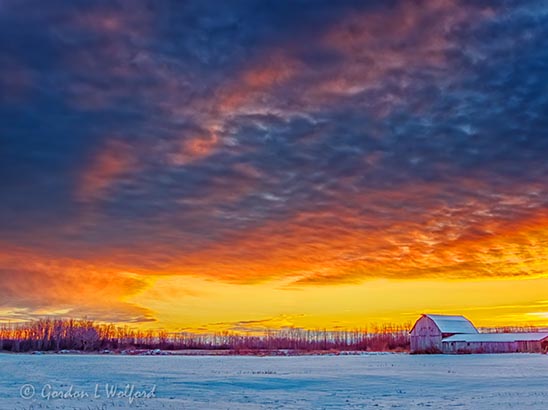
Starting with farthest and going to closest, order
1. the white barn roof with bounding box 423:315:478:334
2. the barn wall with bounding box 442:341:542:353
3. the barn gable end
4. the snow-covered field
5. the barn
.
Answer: the white barn roof with bounding box 423:315:478:334 < the barn gable end < the barn < the barn wall with bounding box 442:341:542:353 < the snow-covered field

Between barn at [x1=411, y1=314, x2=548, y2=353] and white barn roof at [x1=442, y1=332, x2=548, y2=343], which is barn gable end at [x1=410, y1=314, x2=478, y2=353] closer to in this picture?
barn at [x1=411, y1=314, x2=548, y2=353]

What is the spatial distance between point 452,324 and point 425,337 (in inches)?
223

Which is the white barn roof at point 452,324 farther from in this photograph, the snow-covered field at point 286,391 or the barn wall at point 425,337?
the snow-covered field at point 286,391

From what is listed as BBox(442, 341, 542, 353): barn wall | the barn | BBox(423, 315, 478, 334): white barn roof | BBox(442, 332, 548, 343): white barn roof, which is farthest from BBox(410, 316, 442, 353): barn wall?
BBox(442, 341, 542, 353): barn wall

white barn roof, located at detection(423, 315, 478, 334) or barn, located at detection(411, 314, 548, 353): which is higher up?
white barn roof, located at detection(423, 315, 478, 334)

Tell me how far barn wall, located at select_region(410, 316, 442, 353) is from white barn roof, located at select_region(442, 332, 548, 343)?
166 centimetres

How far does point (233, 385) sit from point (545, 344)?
62574mm

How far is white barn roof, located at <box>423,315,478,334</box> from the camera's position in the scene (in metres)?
92.0

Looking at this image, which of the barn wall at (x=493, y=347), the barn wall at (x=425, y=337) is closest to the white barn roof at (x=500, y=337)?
the barn wall at (x=493, y=347)

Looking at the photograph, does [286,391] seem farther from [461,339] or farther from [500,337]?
[500,337]

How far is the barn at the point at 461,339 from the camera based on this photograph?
82.6 meters

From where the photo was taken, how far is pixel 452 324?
311 feet

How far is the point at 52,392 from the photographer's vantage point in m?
29.8

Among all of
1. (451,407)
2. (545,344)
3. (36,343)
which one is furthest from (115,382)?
(36,343)
